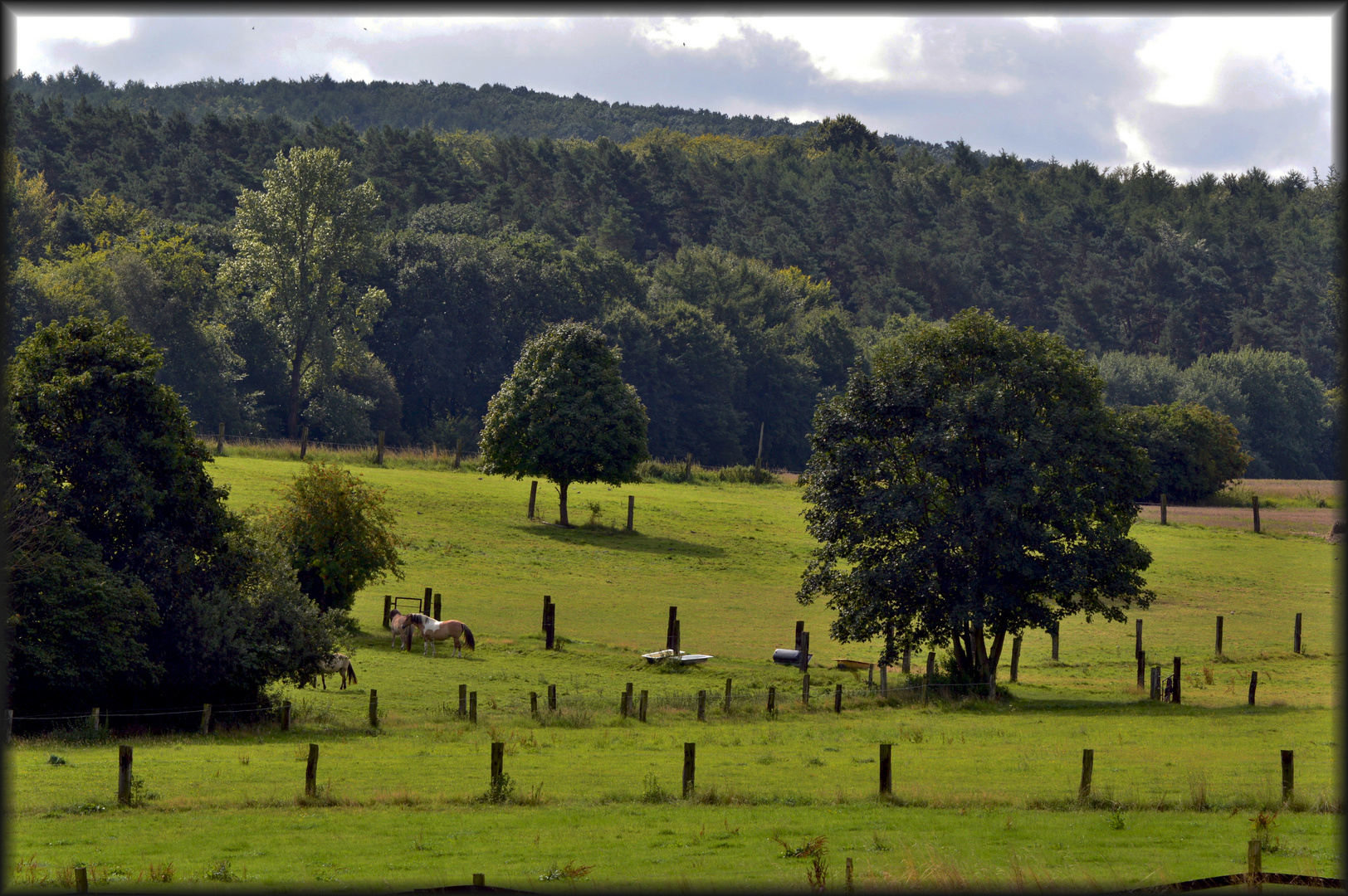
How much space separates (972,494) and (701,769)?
17.4m

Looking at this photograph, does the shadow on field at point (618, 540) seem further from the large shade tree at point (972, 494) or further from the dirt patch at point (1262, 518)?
the dirt patch at point (1262, 518)

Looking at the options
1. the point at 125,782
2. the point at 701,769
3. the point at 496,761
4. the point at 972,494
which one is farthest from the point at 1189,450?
the point at 125,782

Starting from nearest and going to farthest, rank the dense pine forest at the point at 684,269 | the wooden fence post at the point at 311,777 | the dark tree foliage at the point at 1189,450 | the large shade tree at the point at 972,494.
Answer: the wooden fence post at the point at 311,777, the large shade tree at the point at 972,494, the dark tree foliage at the point at 1189,450, the dense pine forest at the point at 684,269

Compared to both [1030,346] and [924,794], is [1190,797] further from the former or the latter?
[1030,346]

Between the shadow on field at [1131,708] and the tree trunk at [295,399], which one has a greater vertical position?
the tree trunk at [295,399]

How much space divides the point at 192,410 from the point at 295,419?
982 cm

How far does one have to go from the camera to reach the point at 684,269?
146 metres

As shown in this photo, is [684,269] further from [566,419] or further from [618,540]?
[618,540]

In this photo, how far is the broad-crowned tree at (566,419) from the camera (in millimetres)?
73312

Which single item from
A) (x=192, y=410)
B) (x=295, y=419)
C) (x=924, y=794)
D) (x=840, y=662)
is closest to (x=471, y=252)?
(x=295, y=419)

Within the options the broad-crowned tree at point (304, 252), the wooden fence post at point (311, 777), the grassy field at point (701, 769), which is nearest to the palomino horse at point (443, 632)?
the grassy field at point (701, 769)

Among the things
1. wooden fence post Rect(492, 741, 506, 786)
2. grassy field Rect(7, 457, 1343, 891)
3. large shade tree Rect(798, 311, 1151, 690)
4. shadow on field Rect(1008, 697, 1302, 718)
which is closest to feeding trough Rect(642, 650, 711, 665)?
grassy field Rect(7, 457, 1343, 891)

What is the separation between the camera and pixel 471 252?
4877 inches

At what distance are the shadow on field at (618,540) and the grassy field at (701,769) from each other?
8.86 m
